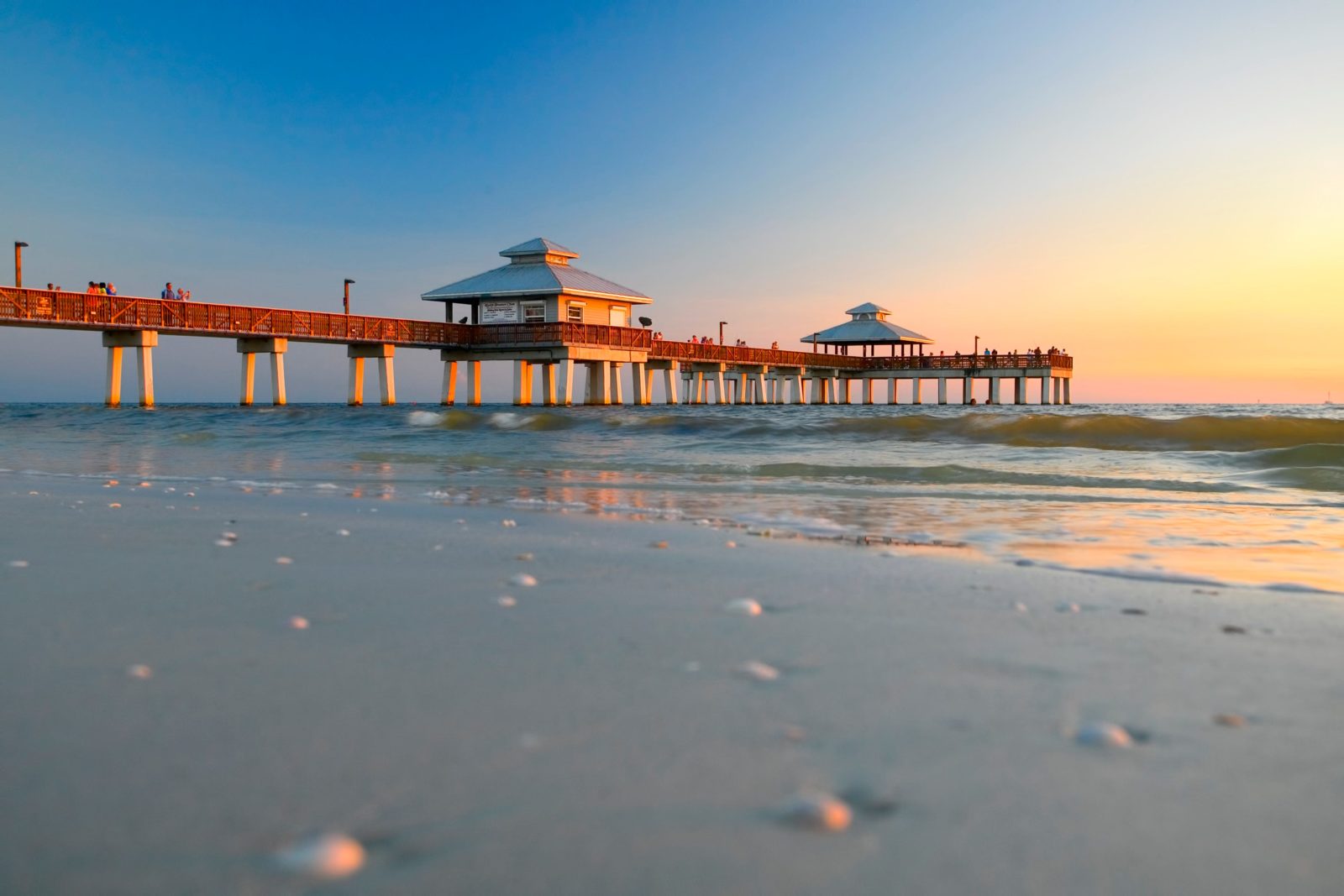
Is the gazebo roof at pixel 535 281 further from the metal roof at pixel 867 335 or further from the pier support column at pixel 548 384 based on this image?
the metal roof at pixel 867 335

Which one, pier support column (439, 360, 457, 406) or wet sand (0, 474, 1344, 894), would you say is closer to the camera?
wet sand (0, 474, 1344, 894)

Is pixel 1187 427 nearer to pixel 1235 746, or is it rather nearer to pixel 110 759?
pixel 1235 746

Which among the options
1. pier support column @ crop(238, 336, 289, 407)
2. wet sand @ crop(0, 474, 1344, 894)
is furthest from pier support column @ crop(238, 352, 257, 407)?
wet sand @ crop(0, 474, 1344, 894)

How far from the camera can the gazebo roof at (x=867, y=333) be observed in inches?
2530

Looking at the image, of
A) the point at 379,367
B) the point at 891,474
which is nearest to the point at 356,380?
the point at 379,367

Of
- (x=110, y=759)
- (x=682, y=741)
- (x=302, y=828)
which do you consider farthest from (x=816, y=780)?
(x=110, y=759)

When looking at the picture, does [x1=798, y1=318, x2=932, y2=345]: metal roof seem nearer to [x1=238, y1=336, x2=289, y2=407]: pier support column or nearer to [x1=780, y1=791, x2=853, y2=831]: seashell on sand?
[x1=238, y1=336, x2=289, y2=407]: pier support column

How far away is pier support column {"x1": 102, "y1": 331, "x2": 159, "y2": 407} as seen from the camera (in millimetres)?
30016

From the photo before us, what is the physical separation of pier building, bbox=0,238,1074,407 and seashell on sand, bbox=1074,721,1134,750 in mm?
31977

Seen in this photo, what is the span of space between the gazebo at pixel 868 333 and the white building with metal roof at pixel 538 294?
2394cm

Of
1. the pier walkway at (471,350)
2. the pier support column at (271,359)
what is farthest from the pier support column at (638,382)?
the pier support column at (271,359)

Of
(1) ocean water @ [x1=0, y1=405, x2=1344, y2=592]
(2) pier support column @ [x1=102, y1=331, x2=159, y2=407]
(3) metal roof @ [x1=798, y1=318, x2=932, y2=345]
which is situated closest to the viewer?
(1) ocean water @ [x1=0, y1=405, x2=1344, y2=592]

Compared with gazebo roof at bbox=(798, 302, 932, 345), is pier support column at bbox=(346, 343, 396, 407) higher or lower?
lower

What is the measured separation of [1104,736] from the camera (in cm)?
168
